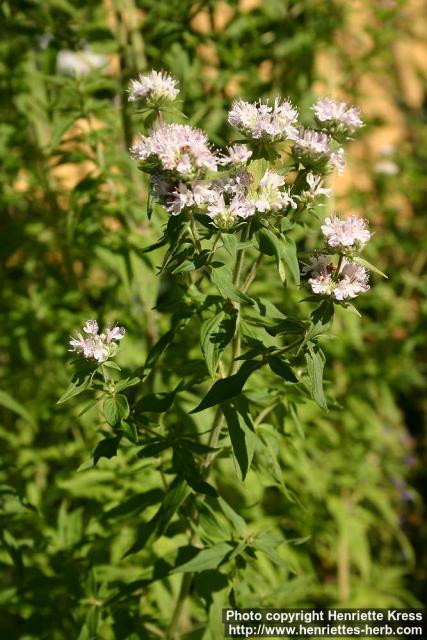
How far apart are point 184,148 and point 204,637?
3.84 ft

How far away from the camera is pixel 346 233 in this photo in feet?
3.87

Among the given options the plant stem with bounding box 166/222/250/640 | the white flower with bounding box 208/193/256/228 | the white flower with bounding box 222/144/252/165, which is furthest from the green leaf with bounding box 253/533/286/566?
the white flower with bounding box 222/144/252/165

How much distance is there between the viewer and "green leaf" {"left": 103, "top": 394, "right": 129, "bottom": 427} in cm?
117

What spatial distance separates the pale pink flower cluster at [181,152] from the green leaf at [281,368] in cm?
36

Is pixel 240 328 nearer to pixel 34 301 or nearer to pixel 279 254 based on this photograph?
pixel 279 254

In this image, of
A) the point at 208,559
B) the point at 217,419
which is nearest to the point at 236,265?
the point at 217,419

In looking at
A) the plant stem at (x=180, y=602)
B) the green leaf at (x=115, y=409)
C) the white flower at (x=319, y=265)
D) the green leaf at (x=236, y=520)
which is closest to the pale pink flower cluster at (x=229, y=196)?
the white flower at (x=319, y=265)

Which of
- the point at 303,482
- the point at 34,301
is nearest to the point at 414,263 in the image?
the point at 303,482

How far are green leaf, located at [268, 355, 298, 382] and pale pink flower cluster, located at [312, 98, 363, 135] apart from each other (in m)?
0.48

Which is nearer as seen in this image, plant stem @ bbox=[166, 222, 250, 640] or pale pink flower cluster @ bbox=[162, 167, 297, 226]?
pale pink flower cluster @ bbox=[162, 167, 297, 226]

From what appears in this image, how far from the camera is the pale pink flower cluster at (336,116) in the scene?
1315 mm

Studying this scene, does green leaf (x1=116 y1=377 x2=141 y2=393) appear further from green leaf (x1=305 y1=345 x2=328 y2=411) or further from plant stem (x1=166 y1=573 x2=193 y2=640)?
plant stem (x1=166 y1=573 x2=193 y2=640)

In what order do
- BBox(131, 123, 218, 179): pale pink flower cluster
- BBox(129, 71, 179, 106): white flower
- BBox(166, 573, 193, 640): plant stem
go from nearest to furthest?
BBox(131, 123, 218, 179): pale pink flower cluster, BBox(129, 71, 179, 106): white flower, BBox(166, 573, 193, 640): plant stem

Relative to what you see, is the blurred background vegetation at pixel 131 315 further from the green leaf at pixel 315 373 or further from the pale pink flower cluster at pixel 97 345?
the pale pink flower cluster at pixel 97 345
